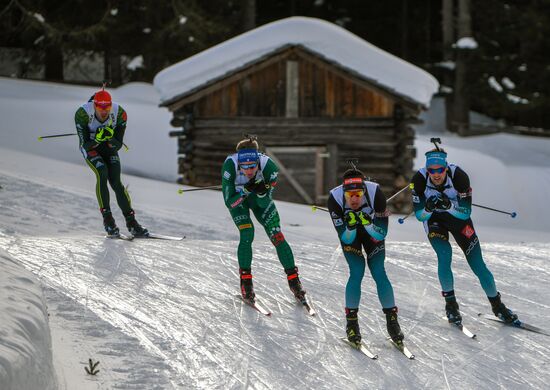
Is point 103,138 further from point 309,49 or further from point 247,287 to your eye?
point 309,49

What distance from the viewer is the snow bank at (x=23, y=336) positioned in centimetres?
578

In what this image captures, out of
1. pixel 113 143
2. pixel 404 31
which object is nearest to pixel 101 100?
pixel 113 143

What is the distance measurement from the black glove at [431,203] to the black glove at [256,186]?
1609 mm

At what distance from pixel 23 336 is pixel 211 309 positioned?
343 centimetres

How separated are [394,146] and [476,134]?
16420 mm

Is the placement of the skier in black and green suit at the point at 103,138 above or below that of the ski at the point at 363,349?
above

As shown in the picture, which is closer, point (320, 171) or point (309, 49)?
point (309, 49)

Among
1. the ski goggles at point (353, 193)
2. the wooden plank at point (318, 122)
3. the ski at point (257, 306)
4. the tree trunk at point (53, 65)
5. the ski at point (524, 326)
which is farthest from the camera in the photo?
the tree trunk at point (53, 65)

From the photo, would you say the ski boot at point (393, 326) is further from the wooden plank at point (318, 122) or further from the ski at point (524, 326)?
the wooden plank at point (318, 122)

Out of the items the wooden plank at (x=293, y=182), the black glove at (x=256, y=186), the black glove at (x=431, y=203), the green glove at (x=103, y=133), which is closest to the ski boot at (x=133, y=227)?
the green glove at (x=103, y=133)

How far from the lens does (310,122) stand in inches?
852

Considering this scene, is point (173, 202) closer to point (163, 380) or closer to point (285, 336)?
point (285, 336)

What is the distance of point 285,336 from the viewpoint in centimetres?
891

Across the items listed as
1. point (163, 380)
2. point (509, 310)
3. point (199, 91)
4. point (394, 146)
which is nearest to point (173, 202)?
point (199, 91)
